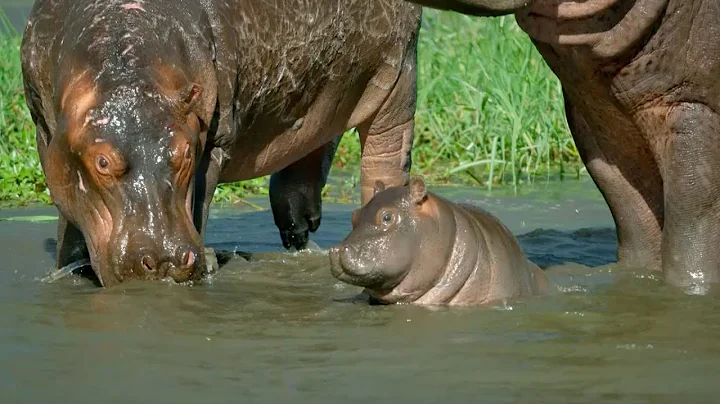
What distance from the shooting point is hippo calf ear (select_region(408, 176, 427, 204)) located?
5.38 metres

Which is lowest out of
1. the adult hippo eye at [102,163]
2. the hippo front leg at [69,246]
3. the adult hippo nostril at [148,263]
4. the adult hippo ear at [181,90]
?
the hippo front leg at [69,246]

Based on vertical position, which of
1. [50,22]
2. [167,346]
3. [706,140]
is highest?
[50,22]

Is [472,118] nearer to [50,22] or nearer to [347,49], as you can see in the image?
[347,49]

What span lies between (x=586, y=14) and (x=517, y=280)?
1.02 metres

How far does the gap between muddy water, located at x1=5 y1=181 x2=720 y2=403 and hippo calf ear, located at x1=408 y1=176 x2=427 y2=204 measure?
386 mm

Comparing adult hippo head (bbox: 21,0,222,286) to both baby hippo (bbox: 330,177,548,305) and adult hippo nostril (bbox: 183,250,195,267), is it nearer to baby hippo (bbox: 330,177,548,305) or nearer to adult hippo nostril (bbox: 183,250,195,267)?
adult hippo nostril (bbox: 183,250,195,267)

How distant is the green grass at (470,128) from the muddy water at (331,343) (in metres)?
2.62

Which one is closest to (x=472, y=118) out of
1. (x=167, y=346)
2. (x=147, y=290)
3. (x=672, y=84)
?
(x=672, y=84)

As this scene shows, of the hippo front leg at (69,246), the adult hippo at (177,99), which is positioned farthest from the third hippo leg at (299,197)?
the hippo front leg at (69,246)

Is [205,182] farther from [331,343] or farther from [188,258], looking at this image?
[331,343]

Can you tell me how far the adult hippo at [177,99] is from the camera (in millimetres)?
5363

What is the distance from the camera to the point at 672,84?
19.0ft

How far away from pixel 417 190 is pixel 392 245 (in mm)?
227

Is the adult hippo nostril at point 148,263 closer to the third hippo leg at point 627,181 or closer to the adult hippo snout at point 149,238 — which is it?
the adult hippo snout at point 149,238
